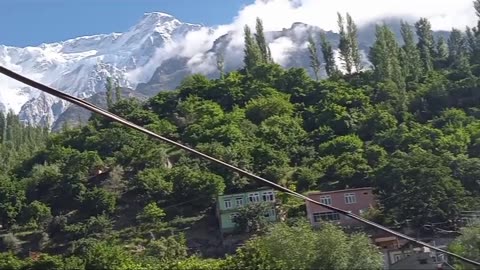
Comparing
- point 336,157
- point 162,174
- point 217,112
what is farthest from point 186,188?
point 217,112

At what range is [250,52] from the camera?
41.1m

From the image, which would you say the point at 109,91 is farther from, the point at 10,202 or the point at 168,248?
the point at 168,248

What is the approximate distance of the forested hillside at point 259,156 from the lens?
22.7 metres

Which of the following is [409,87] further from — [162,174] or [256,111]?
[162,174]

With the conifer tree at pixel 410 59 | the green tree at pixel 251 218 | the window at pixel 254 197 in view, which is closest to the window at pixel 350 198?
the green tree at pixel 251 218

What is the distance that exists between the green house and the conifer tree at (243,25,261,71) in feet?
49.6

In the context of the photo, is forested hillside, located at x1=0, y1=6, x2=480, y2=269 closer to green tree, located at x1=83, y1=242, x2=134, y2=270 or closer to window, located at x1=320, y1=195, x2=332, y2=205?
green tree, located at x1=83, y1=242, x2=134, y2=270

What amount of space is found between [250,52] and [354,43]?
19.8ft

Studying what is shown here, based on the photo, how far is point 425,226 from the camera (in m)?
21.5

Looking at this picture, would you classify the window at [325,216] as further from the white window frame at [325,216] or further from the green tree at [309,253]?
the green tree at [309,253]

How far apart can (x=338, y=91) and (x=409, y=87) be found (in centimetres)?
358

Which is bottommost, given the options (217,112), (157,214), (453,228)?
(453,228)

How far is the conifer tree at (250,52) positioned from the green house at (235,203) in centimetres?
1511

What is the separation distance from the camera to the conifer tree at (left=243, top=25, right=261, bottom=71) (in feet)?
132
